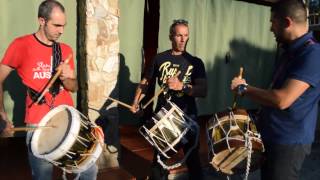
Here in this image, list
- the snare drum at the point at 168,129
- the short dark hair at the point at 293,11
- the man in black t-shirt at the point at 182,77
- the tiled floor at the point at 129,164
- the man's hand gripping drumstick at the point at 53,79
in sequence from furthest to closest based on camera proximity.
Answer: the tiled floor at the point at 129,164
the man in black t-shirt at the point at 182,77
the snare drum at the point at 168,129
the man's hand gripping drumstick at the point at 53,79
the short dark hair at the point at 293,11

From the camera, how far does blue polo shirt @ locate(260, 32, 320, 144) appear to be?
266cm

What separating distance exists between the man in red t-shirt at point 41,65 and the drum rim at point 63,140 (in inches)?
4.7

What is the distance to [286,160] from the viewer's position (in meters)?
2.88

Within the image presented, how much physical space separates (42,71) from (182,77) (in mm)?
1427

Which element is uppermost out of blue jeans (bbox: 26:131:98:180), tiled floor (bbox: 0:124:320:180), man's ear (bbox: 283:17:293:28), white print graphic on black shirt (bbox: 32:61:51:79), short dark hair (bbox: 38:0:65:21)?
short dark hair (bbox: 38:0:65:21)

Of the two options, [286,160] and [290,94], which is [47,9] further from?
[286,160]

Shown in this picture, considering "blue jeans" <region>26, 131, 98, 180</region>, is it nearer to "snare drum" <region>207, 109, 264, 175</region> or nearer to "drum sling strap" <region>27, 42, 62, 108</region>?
"drum sling strap" <region>27, 42, 62, 108</region>

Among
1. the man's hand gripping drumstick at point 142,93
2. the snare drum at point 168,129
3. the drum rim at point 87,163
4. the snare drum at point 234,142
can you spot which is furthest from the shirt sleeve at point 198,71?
the drum rim at point 87,163

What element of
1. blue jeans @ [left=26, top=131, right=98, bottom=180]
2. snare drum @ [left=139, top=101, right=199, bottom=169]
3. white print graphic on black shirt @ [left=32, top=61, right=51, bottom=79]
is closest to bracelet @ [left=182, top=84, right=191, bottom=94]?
snare drum @ [left=139, top=101, right=199, bottom=169]

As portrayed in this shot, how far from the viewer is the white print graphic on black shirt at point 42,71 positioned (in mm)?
3198

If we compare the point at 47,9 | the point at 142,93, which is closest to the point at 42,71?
the point at 47,9

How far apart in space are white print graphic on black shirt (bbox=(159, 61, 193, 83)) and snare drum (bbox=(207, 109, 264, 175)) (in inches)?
24.6

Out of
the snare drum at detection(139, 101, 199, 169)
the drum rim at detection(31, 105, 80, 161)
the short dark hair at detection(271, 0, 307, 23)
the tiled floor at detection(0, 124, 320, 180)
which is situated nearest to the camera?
the short dark hair at detection(271, 0, 307, 23)

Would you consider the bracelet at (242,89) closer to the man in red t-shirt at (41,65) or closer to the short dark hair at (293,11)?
the short dark hair at (293,11)
